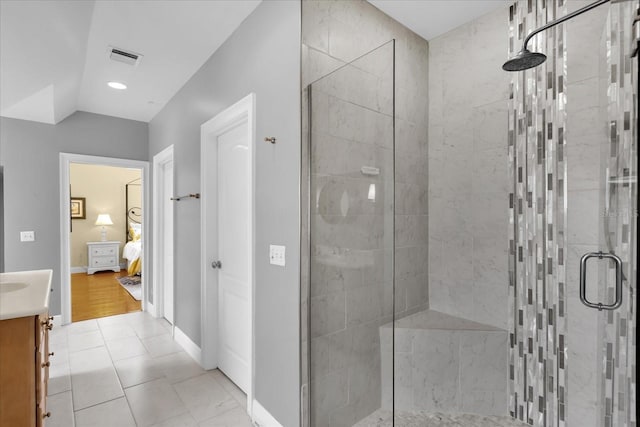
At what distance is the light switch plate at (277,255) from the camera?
1811 mm

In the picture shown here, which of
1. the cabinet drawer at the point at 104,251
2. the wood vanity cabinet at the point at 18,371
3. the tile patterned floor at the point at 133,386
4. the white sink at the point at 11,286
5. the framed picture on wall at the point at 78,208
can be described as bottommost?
the tile patterned floor at the point at 133,386

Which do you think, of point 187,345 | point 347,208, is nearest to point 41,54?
point 347,208

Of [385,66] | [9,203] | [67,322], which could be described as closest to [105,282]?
[67,322]

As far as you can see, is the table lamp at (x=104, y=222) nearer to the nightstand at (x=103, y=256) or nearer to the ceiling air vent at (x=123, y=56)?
the nightstand at (x=103, y=256)

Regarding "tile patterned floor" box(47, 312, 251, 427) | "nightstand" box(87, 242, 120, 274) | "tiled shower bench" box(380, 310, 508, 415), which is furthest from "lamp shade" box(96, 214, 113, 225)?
"tiled shower bench" box(380, 310, 508, 415)

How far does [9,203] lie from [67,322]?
1479mm

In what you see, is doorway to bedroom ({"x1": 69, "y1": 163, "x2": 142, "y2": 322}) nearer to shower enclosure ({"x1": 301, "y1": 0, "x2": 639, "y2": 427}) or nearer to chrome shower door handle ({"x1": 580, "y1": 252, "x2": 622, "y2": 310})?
shower enclosure ({"x1": 301, "y1": 0, "x2": 639, "y2": 427})

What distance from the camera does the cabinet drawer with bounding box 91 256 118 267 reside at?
6941mm

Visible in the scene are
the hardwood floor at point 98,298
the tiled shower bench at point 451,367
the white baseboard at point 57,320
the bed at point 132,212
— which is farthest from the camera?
the bed at point 132,212

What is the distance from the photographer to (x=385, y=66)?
1.26 meters

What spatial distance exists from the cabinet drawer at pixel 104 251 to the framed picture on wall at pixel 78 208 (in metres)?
0.83

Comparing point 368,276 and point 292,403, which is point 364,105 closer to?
point 368,276

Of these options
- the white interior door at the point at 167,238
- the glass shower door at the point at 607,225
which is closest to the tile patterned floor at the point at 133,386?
the white interior door at the point at 167,238

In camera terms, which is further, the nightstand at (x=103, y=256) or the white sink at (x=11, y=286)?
the nightstand at (x=103, y=256)
